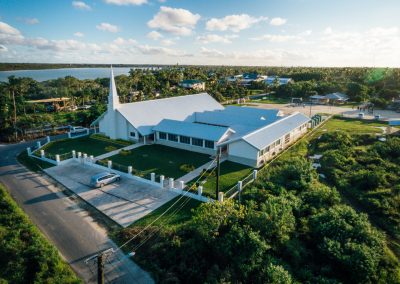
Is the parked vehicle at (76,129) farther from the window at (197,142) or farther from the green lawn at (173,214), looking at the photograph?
the green lawn at (173,214)

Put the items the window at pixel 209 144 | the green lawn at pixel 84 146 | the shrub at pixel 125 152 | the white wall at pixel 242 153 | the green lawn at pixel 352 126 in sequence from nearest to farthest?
the white wall at pixel 242 153, the window at pixel 209 144, the shrub at pixel 125 152, the green lawn at pixel 84 146, the green lawn at pixel 352 126

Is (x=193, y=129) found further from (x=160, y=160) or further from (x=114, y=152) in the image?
(x=114, y=152)

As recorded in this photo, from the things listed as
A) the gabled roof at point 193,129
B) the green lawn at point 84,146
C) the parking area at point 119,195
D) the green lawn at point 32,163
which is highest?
the gabled roof at point 193,129

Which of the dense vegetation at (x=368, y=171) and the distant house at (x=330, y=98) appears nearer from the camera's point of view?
the dense vegetation at (x=368, y=171)

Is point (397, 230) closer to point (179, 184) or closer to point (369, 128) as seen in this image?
point (179, 184)

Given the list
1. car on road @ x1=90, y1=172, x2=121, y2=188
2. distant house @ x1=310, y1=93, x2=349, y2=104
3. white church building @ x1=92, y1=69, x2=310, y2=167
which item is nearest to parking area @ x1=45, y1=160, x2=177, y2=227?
car on road @ x1=90, y1=172, x2=121, y2=188

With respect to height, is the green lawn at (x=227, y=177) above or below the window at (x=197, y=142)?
below

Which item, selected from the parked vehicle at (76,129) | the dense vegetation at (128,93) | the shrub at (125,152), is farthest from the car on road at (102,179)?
the dense vegetation at (128,93)

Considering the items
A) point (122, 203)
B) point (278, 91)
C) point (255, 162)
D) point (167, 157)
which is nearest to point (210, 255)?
point (122, 203)
